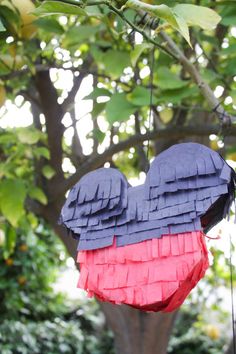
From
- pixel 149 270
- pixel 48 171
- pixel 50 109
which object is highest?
pixel 50 109

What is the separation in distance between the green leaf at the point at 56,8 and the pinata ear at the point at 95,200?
219 mm

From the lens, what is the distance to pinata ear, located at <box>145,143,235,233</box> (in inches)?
25.8

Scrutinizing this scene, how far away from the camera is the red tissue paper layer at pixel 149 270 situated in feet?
2.17

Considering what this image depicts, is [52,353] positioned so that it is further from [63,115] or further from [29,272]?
[63,115]

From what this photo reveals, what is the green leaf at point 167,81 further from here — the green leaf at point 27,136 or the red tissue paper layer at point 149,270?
the red tissue paper layer at point 149,270

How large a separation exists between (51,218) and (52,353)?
1774 millimetres

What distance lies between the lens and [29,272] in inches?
138

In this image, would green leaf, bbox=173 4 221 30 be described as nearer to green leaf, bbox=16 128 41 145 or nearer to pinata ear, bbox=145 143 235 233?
pinata ear, bbox=145 143 235 233

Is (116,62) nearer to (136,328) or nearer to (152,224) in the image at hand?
(152,224)

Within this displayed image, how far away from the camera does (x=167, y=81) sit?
1.13 metres

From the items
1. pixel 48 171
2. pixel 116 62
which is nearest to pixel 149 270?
pixel 116 62

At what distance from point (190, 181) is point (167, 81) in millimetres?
505

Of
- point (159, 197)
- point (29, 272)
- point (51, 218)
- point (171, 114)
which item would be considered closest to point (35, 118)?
point (51, 218)

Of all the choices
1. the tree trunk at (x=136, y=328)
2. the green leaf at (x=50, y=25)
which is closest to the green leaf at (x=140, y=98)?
the green leaf at (x=50, y=25)
